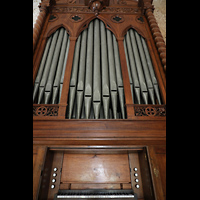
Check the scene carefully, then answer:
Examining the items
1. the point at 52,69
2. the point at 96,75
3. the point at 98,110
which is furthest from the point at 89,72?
the point at 98,110

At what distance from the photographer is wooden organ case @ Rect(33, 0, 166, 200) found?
175cm

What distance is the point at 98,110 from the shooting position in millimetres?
2053

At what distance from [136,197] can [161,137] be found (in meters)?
0.68

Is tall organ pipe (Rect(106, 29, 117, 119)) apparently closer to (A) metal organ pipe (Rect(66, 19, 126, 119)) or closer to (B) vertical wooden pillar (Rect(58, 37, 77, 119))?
(A) metal organ pipe (Rect(66, 19, 126, 119))

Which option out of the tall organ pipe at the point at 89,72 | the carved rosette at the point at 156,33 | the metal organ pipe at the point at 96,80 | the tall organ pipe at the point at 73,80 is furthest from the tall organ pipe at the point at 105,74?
the carved rosette at the point at 156,33

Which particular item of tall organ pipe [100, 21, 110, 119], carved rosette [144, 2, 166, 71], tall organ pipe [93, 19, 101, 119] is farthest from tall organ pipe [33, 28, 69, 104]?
carved rosette [144, 2, 166, 71]

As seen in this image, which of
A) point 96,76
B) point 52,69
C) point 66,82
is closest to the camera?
point 66,82

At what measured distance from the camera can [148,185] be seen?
165 centimetres

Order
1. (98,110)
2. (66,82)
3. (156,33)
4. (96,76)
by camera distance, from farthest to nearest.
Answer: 1. (156,33)
2. (96,76)
3. (66,82)
4. (98,110)

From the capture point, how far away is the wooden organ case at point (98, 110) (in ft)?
5.74

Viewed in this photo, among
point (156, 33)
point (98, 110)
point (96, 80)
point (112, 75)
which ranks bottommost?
point (98, 110)

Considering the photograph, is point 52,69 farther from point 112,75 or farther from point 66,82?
point 112,75

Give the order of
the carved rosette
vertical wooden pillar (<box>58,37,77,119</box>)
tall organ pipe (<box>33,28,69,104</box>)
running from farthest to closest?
the carved rosette
tall organ pipe (<box>33,28,69,104</box>)
vertical wooden pillar (<box>58,37,77,119</box>)

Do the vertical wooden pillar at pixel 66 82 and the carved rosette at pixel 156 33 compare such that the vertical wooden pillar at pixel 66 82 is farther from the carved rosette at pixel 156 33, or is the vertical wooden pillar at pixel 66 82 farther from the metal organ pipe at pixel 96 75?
the carved rosette at pixel 156 33
